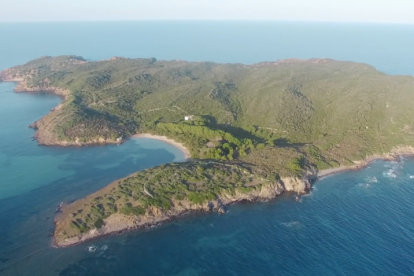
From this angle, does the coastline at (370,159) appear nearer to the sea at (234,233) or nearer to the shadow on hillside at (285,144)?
the sea at (234,233)

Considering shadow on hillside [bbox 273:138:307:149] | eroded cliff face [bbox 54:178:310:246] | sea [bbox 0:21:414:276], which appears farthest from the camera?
shadow on hillside [bbox 273:138:307:149]

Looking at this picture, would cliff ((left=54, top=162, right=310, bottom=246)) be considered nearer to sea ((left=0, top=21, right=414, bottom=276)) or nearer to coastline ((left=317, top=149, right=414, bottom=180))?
sea ((left=0, top=21, right=414, bottom=276))

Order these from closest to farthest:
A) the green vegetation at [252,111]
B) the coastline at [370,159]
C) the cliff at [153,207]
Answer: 1. the cliff at [153,207]
2. the coastline at [370,159]
3. the green vegetation at [252,111]

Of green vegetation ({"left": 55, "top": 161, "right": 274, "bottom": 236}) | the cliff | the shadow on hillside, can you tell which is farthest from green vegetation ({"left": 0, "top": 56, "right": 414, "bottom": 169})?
green vegetation ({"left": 55, "top": 161, "right": 274, "bottom": 236})

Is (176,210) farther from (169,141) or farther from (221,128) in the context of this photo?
(221,128)

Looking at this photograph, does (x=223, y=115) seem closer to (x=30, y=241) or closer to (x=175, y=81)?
(x=175, y=81)

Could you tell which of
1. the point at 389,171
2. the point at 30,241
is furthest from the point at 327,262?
the point at 30,241

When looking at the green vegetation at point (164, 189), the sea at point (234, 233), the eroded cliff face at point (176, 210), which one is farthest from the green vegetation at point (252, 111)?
the sea at point (234, 233)
